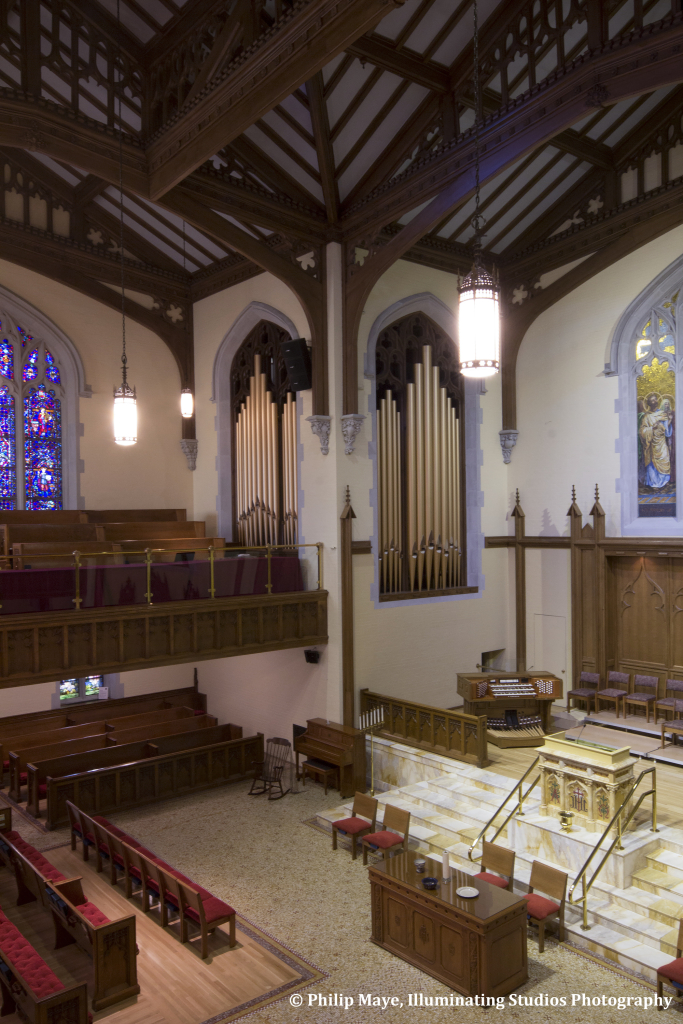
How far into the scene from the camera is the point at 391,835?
9023 millimetres

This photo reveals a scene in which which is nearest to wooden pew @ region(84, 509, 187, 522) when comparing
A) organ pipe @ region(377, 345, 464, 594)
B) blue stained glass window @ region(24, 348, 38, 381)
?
blue stained glass window @ region(24, 348, 38, 381)

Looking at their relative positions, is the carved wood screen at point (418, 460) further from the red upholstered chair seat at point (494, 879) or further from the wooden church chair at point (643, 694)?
the red upholstered chair seat at point (494, 879)

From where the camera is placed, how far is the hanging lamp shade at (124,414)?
9.05 m

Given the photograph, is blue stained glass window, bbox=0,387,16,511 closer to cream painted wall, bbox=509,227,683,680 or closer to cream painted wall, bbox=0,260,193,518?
cream painted wall, bbox=0,260,193,518

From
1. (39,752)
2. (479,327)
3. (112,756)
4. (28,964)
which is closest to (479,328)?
(479,327)

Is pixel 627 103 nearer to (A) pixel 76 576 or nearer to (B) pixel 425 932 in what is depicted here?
(A) pixel 76 576

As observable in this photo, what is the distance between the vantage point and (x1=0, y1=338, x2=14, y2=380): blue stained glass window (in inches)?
505

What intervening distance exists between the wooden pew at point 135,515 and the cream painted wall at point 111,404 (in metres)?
0.32

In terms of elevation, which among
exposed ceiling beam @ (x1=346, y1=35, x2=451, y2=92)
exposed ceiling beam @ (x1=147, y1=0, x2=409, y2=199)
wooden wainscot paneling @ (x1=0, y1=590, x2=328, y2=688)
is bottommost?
wooden wainscot paneling @ (x1=0, y1=590, x2=328, y2=688)

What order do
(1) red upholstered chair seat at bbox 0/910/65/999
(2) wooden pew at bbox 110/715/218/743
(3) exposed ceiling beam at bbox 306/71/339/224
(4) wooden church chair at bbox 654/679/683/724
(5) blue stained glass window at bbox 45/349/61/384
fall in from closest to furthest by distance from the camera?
(1) red upholstered chair seat at bbox 0/910/65/999 → (3) exposed ceiling beam at bbox 306/71/339/224 → (4) wooden church chair at bbox 654/679/683/724 → (2) wooden pew at bbox 110/715/218/743 → (5) blue stained glass window at bbox 45/349/61/384

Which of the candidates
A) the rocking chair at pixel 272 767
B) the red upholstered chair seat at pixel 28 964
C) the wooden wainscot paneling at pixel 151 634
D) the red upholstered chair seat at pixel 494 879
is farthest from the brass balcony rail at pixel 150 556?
the red upholstered chair seat at pixel 494 879

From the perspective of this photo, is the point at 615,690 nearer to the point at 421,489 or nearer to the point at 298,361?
the point at 421,489

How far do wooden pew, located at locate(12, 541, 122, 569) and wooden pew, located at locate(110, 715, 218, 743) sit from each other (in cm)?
337

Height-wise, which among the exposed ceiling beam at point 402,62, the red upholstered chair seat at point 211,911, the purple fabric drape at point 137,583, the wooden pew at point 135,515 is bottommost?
the red upholstered chair seat at point 211,911
